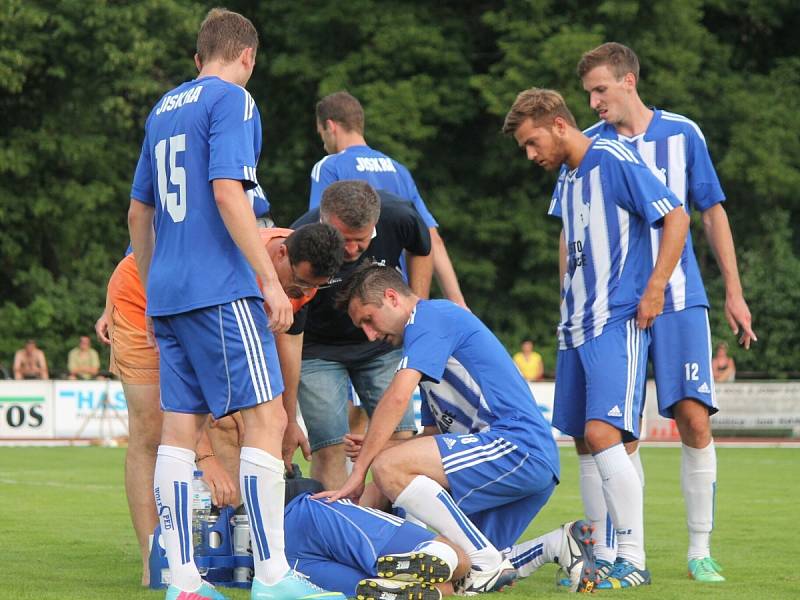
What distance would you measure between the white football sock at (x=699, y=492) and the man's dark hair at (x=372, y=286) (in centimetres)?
179

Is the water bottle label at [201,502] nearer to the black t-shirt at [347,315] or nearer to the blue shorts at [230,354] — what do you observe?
the blue shorts at [230,354]

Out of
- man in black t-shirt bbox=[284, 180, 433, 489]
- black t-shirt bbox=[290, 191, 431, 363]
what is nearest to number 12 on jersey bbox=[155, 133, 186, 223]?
man in black t-shirt bbox=[284, 180, 433, 489]

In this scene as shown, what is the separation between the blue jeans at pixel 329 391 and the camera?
8.04m

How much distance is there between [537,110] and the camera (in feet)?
22.9

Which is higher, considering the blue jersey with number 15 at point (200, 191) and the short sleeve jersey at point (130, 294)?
the blue jersey with number 15 at point (200, 191)

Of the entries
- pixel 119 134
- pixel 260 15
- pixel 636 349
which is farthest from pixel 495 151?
pixel 636 349

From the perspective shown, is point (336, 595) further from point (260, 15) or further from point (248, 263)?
point (260, 15)

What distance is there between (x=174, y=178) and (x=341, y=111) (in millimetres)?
2994

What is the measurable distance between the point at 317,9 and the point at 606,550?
26.2 metres

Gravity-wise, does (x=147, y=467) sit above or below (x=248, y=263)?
below

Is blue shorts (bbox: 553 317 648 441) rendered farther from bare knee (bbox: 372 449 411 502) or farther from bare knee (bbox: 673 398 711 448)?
bare knee (bbox: 372 449 411 502)

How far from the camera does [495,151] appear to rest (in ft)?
106

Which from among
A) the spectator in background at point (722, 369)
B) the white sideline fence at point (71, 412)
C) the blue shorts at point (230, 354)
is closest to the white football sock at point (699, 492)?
the blue shorts at point (230, 354)

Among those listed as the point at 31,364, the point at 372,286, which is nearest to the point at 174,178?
the point at 372,286
